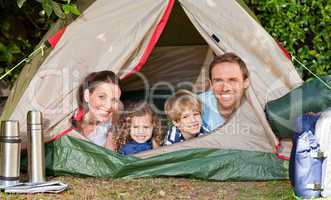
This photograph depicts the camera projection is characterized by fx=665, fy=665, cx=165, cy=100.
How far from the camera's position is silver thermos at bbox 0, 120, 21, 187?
3387mm

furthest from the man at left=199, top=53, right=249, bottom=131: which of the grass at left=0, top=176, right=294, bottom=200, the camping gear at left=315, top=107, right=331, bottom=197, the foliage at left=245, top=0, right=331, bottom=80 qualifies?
the foliage at left=245, top=0, right=331, bottom=80

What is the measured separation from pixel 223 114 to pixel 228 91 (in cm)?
14

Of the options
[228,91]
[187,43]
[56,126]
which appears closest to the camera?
[56,126]

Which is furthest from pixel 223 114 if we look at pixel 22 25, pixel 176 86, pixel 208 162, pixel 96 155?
pixel 22 25

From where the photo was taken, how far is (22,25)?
17.0 ft

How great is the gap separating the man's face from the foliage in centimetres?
130

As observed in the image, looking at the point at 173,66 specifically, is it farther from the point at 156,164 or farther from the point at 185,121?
the point at 156,164

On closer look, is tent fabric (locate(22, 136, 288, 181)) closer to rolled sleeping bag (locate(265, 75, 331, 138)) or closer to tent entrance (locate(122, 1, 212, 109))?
rolled sleeping bag (locate(265, 75, 331, 138))

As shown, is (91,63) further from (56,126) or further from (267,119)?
(267,119)

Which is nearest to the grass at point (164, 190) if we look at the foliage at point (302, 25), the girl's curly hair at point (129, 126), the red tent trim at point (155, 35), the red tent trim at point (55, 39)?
the girl's curly hair at point (129, 126)

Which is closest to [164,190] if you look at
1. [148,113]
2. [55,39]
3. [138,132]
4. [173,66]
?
[138,132]

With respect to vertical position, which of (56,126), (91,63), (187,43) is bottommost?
(56,126)

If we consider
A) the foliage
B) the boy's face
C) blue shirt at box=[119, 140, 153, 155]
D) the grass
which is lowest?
the grass

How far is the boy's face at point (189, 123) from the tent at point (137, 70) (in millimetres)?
228
